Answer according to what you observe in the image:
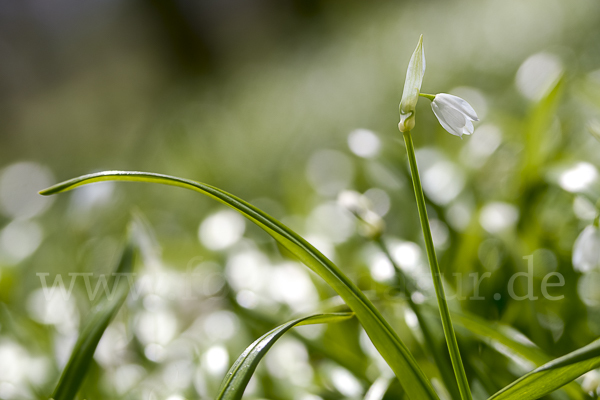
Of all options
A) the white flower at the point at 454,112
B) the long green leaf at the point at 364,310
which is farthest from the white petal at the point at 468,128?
the long green leaf at the point at 364,310

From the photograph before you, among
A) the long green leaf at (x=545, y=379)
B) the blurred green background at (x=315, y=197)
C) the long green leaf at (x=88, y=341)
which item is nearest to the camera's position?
the long green leaf at (x=545, y=379)

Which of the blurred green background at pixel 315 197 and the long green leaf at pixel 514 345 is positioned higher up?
the blurred green background at pixel 315 197

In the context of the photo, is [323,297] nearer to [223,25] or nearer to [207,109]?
[207,109]

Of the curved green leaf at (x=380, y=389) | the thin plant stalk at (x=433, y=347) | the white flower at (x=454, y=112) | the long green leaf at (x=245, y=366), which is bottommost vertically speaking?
the long green leaf at (x=245, y=366)

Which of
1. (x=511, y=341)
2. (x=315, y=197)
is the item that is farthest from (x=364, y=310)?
(x=315, y=197)

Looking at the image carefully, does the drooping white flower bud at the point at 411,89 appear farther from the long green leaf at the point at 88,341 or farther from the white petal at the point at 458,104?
the long green leaf at the point at 88,341

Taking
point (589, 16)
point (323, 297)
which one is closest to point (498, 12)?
point (589, 16)
